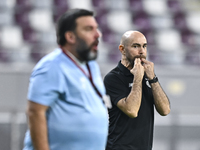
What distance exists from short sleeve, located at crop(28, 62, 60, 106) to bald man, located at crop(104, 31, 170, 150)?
1003 mm

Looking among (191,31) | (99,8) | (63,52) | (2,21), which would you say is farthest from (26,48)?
(63,52)

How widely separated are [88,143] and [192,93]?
19.0 ft

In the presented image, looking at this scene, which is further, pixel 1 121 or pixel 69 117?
pixel 1 121

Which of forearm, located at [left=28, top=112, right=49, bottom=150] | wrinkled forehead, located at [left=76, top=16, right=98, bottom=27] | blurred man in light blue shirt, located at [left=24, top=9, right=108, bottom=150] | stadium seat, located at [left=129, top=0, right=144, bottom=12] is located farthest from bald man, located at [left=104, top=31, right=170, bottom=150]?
stadium seat, located at [left=129, top=0, right=144, bottom=12]

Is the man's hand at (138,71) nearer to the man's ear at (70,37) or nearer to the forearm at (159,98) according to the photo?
the forearm at (159,98)

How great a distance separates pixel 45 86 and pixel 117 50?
23.3 feet

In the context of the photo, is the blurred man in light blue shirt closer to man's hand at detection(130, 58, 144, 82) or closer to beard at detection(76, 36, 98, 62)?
beard at detection(76, 36, 98, 62)

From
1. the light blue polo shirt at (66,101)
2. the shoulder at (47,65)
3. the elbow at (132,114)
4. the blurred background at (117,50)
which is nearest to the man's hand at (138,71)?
the elbow at (132,114)

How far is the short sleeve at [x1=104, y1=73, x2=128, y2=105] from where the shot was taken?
9.85 feet

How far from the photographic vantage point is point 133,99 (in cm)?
285

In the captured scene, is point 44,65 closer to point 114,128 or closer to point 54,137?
point 54,137

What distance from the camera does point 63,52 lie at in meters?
2.10

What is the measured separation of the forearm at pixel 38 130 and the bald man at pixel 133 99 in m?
1.05

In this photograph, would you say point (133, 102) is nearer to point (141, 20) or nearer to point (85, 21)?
point (85, 21)
